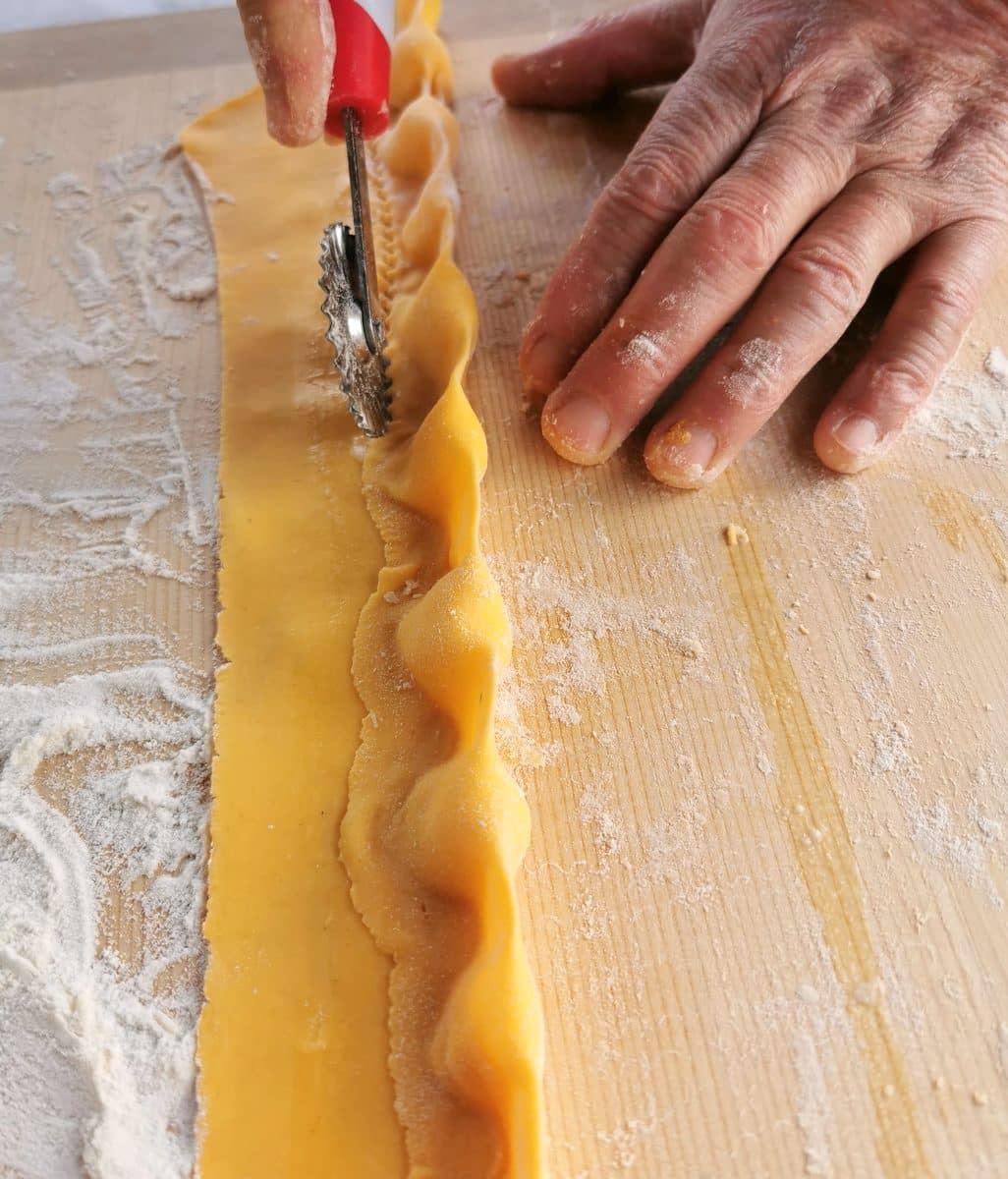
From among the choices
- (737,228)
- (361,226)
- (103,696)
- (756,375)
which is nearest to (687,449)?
(756,375)

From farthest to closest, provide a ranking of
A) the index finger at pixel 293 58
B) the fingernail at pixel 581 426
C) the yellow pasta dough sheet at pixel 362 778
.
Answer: the fingernail at pixel 581 426 → the index finger at pixel 293 58 → the yellow pasta dough sheet at pixel 362 778

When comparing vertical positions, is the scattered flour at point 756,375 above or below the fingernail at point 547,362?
above

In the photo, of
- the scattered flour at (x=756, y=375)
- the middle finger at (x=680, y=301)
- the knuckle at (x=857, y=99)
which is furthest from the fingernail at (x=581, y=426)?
the knuckle at (x=857, y=99)

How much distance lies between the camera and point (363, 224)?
812mm

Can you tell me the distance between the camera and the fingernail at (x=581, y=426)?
81 cm

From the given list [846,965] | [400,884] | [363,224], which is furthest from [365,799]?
[363,224]

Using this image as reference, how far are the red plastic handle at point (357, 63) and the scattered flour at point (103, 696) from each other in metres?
0.28

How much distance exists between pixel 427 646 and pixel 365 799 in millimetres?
113

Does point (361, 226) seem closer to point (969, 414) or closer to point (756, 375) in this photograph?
point (756, 375)

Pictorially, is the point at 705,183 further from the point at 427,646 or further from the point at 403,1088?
the point at 403,1088

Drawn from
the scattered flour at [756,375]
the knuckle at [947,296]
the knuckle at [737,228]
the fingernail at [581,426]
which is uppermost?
the knuckle at [737,228]

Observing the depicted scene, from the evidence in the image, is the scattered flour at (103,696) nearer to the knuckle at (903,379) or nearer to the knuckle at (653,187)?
the knuckle at (653,187)

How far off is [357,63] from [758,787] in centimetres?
64

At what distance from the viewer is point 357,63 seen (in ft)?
2.60
